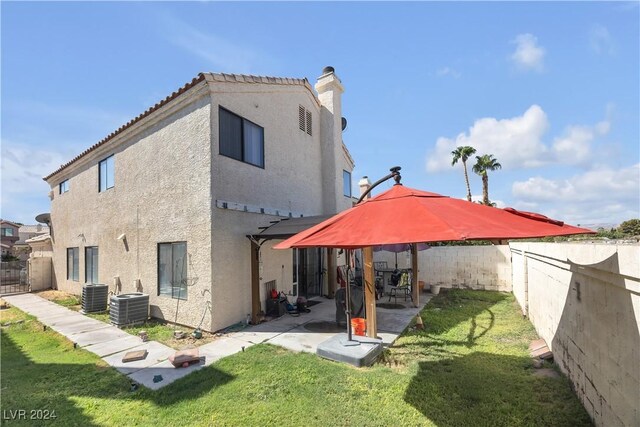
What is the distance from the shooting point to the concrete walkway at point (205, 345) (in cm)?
658

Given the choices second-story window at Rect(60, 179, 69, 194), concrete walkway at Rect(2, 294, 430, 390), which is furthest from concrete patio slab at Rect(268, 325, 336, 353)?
second-story window at Rect(60, 179, 69, 194)

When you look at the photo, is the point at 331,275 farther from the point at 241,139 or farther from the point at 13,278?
the point at 13,278

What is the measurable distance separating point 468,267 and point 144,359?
15.1 meters

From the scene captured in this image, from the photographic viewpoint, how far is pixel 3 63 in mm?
8297

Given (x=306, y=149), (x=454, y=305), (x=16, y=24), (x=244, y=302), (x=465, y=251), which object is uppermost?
(x=16, y=24)

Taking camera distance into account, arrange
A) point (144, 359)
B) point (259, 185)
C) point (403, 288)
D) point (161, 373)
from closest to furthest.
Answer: point (161, 373)
point (144, 359)
point (259, 185)
point (403, 288)

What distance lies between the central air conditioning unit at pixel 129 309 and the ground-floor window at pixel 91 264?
19.2 feet

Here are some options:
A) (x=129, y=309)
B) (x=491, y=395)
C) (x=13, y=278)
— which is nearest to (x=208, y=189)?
(x=129, y=309)

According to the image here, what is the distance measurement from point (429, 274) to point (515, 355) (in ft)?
33.0

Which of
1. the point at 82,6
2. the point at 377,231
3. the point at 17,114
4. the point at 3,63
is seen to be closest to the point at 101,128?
the point at 17,114

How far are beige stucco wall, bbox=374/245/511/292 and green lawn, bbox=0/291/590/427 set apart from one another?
8.14 meters

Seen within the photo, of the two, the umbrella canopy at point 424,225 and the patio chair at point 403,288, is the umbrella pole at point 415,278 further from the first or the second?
the umbrella canopy at point 424,225

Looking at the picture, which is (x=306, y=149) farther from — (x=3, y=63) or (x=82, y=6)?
(x=3, y=63)

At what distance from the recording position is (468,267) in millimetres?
15992
